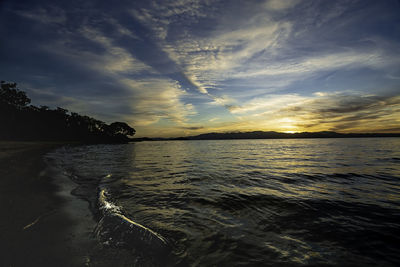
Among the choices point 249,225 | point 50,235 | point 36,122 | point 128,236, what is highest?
point 36,122

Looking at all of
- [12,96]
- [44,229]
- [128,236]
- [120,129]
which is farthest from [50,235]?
[120,129]

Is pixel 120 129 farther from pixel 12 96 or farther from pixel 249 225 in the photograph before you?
pixel 249 225

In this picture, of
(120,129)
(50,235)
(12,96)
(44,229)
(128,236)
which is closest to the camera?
(50,235)

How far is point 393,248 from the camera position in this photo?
159 inches

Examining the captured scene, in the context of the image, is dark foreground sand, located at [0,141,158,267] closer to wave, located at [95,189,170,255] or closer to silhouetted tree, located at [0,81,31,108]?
wave, located at [95,189,170,255]

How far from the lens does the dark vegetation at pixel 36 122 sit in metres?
65.4

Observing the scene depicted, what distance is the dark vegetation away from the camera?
6544 centimetres

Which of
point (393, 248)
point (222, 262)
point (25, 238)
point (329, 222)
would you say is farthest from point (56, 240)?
point (393, 248)

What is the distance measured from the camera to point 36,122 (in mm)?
76875

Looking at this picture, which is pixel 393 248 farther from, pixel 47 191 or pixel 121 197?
pixel 47 191

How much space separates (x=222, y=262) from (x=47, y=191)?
314 inches

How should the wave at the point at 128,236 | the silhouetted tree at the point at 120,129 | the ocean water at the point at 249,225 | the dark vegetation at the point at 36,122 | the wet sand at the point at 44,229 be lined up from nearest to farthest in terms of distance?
1. the wet sand at the point at 44,229
2. the ocean water at the point at 249,225
3. the wave at the point at 128,236
4. the dark vegetation at the point at 36,122
5. the silhouetted tree at the point at 120,129

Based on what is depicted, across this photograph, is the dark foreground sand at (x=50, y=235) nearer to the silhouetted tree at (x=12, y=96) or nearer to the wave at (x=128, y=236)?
the wave at (x=128, y=236)

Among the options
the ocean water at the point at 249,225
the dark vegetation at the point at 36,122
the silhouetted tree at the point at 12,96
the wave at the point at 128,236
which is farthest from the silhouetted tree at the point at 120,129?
the wave at the point at 128,236
